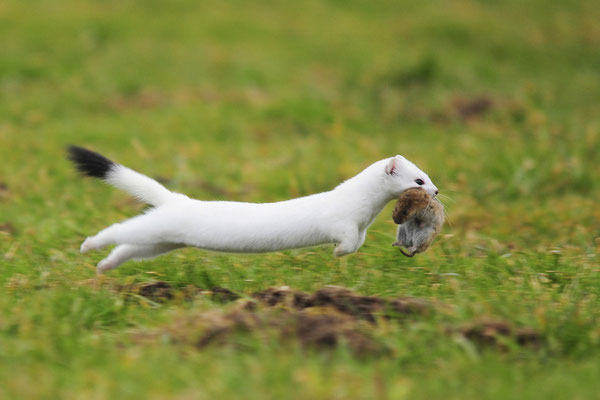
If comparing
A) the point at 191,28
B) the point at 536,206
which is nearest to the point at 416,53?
the point at 191,28

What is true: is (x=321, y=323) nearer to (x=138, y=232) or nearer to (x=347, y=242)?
(x=347, y=242)

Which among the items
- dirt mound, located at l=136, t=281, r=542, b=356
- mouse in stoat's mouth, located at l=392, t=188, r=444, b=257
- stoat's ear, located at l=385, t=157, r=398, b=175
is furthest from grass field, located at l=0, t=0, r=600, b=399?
stoat's ear, located at l=385, t=157, r=398, b=175

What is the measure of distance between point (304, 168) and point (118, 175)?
11.3ft

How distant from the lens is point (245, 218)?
4.07 m

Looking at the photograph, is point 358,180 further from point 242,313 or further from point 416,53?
point 416,53

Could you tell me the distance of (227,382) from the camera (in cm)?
306

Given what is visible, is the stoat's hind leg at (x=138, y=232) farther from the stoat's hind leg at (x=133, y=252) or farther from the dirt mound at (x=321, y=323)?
the dirt mound at (x=321, y=323)

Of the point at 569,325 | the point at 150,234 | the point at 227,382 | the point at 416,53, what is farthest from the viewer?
the point at 416,53

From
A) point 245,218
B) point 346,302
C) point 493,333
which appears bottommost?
point 493,333

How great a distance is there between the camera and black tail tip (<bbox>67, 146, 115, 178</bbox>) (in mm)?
4148

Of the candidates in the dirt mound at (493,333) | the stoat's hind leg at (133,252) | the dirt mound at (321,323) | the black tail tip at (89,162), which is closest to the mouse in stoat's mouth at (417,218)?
the dirt mound at (321,323)

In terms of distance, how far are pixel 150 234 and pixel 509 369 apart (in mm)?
1826

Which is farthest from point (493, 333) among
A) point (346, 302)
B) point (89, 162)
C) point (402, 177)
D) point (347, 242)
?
point (89, 162)

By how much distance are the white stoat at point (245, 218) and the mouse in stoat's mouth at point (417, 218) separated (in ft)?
0.20
